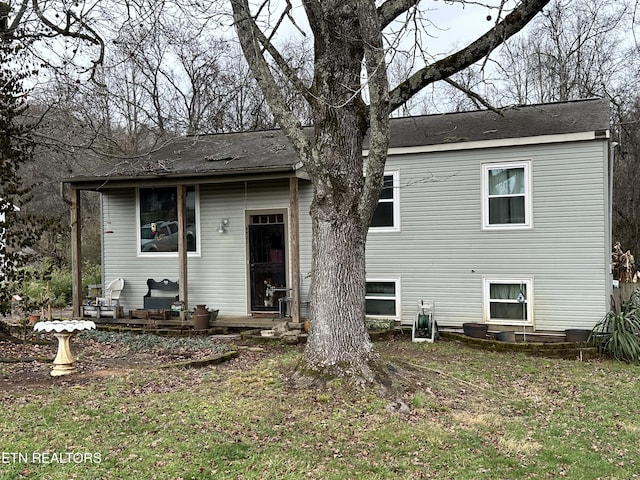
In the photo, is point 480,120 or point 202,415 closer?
point 202,415

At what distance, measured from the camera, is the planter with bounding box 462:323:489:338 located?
34.5ft

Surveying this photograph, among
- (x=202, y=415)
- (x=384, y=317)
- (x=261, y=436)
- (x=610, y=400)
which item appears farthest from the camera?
(x=384, y=317)

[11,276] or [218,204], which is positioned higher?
[218,204]

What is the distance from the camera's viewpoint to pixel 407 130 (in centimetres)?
1245

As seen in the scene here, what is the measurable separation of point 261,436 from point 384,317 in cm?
672

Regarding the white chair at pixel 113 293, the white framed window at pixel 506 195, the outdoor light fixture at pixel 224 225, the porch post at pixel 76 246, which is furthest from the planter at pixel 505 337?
the porch post at pixel 76 246

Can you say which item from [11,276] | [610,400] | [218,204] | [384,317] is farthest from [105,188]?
[610,400]

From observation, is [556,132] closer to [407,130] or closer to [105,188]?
[407,130]

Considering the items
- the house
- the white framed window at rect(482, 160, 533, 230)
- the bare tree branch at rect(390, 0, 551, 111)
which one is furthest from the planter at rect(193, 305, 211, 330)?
the bare tree branch at rect(390, 0, 551, 111)

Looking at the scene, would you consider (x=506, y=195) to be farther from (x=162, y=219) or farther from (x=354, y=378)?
(x=162, y=219)

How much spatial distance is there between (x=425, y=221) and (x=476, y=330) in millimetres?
2325

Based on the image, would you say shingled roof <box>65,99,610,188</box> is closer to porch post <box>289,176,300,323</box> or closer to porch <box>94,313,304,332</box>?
porch post <box>289,176,300,323</box>

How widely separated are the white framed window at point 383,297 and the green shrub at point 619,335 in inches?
142

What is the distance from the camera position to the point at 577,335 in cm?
1002
